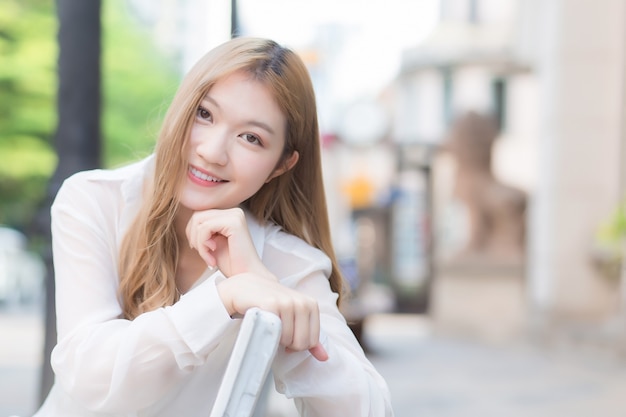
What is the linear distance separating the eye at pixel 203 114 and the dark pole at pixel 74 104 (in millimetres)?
2715

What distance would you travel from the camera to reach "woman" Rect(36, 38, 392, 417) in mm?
1646

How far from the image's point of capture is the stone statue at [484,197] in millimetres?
Result: 16656

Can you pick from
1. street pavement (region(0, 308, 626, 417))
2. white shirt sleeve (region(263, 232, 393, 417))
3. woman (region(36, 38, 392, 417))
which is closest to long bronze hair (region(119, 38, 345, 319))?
woman (region(36, 38, 392, 417))

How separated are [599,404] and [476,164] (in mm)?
9648

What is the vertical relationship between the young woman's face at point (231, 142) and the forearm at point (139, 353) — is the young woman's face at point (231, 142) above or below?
above

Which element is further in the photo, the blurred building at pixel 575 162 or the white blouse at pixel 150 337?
the blurred building at pixel 575 162

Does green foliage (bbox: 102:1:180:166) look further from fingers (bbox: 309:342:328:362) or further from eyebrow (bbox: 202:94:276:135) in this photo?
fingers (bbox: 309:342:328:362)

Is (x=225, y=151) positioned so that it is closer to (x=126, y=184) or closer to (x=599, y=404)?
(x=126, y=184)

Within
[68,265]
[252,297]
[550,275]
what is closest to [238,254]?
[252,297]

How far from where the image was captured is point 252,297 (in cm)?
162

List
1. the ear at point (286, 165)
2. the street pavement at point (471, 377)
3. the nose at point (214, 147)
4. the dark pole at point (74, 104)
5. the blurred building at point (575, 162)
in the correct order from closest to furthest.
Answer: the nose at point (214, 147), the ear at point (286, 165), the dark pole at point (74, 104), the street pavement at point (471, 377), the blurred building at point (575, 162)

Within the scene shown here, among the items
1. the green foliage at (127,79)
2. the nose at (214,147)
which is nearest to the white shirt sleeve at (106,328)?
the nose at (214,147)

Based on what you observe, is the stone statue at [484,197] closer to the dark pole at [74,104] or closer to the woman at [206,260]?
the dark pole at [74,104]

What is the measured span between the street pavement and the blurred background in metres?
0.04
